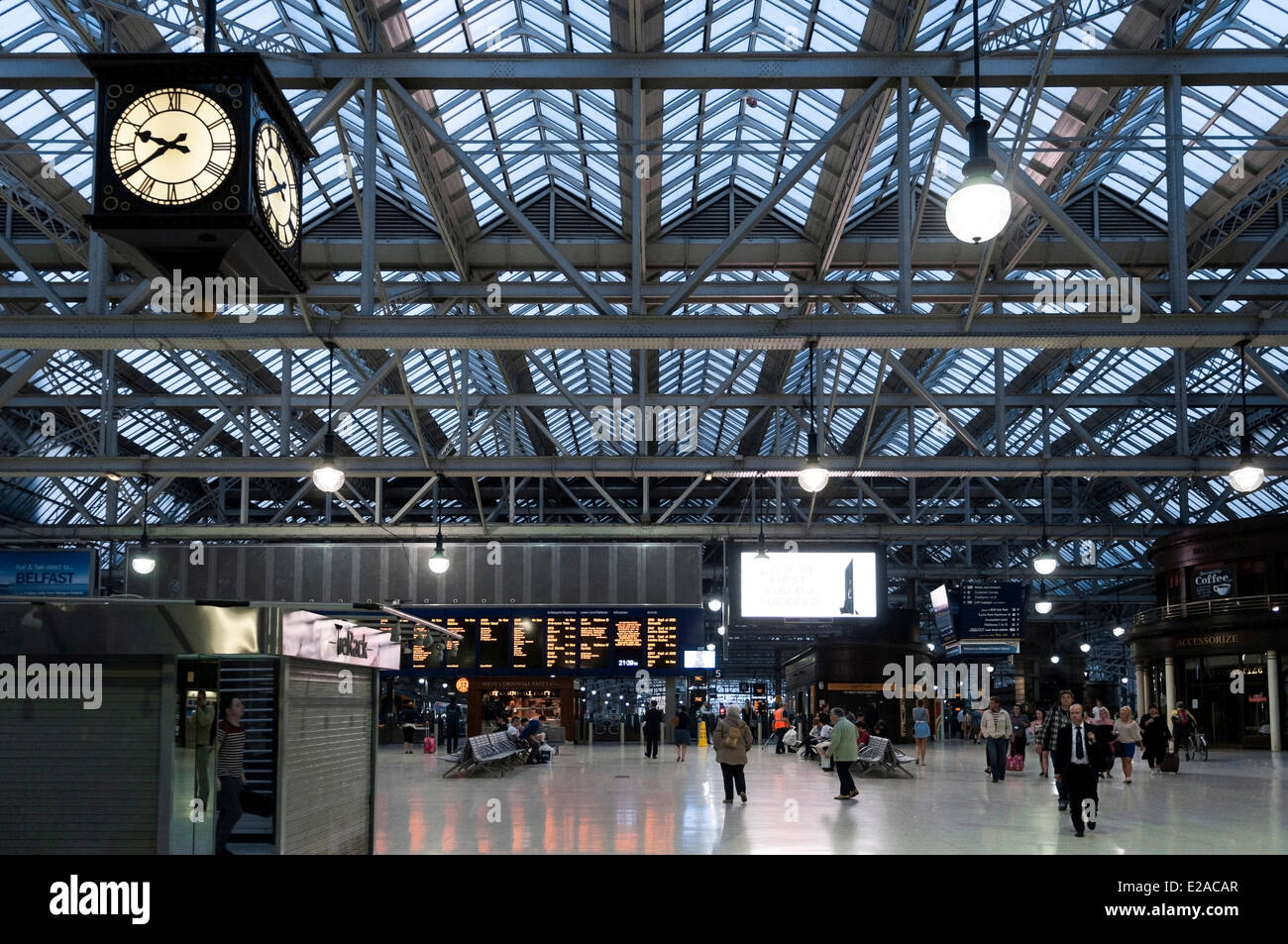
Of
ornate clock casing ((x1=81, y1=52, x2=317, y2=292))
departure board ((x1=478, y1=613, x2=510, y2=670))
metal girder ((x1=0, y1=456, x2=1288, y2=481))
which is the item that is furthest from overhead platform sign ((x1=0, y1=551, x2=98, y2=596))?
ornate clock casing ((x1=81, y1=52, x2=317, y2=292))

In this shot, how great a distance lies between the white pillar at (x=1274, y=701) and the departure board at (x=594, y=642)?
711 inches

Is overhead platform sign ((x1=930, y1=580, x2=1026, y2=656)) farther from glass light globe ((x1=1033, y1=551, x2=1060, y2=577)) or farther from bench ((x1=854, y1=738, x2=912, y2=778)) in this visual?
bench ((x1=854, y1=738, x2=912, y2=778))

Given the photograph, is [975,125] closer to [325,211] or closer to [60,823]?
[60,823]

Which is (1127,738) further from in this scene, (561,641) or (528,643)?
(528,643)

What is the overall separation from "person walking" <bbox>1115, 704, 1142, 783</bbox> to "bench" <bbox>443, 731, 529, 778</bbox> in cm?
1145

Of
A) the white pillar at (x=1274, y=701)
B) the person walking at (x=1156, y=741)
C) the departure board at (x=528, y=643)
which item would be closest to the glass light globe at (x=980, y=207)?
the person walking at (x=1156, y=741)

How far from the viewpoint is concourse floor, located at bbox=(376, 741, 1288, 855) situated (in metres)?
13.1

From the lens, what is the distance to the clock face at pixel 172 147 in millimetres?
6168

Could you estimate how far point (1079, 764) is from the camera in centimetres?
1418

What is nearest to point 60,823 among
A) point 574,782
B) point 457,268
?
point 457,268

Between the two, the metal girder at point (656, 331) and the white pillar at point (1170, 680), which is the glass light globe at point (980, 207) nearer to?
the metal girder at point (656, 331)

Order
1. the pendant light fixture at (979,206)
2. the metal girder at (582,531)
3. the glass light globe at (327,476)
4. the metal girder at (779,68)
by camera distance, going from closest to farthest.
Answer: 1. the pendant light fixture at (979,206)
2. the metal girder at (779,68)
3. the glass light globe at (327,476)
4. the metal girder at (582,531)

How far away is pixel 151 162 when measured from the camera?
6199 mm

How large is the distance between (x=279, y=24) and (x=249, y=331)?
15.7ft
